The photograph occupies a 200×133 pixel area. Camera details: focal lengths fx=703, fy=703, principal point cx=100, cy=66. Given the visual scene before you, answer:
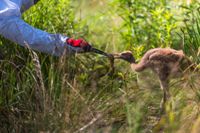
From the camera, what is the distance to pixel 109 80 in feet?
23.3

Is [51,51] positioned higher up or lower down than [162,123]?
higher up

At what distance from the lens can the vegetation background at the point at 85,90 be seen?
583 centimetres

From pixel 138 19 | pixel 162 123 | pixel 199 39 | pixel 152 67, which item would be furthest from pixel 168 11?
pixel 162 123

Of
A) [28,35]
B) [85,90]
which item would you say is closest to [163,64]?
[85,90]

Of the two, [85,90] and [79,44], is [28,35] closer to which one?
[79,44]

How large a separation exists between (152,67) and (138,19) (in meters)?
1.90

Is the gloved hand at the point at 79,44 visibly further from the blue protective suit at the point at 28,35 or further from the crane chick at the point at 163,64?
the crane chick at the point at 163,64

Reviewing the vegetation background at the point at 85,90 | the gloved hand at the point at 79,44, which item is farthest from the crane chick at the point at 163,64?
the gloved hand at the point at 79,44

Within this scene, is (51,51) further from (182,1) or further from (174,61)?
(182,1)

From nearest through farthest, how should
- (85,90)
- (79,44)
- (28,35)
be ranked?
(79,44) < (28,35) < (85,90)

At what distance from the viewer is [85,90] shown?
21.8 ft

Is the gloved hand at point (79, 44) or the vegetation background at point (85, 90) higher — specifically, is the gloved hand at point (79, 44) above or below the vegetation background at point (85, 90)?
above

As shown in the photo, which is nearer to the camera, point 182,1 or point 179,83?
point 179,83

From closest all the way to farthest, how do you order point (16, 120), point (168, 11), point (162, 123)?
point (162, 123) < point (16, 120) < point (168, 11)
